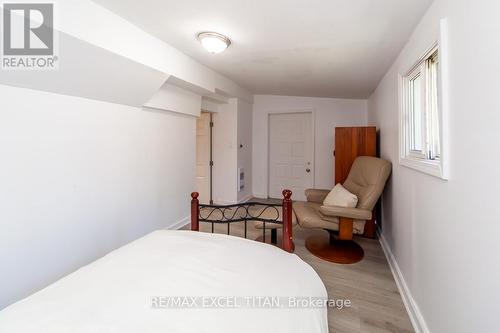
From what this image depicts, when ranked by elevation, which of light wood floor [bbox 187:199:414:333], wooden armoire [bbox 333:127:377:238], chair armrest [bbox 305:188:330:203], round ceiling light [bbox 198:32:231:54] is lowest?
light wood floor [bbox 187:199:414:333]

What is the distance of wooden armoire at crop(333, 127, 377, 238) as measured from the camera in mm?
3406

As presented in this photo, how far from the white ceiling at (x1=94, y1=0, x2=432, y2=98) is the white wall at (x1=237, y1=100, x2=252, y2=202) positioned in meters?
1.61

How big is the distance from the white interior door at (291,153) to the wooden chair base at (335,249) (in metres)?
2.14

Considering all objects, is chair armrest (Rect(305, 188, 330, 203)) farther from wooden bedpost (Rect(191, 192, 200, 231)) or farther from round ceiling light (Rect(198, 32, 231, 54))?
round ceiling light (Rect(198, 32, 231, 54))

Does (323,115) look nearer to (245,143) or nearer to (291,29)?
(245,143)

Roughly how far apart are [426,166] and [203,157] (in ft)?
12.8

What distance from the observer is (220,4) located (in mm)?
1740

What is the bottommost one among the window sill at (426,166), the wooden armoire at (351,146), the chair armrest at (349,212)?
the chair armrest at (349,212)

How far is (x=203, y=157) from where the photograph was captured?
491 cm

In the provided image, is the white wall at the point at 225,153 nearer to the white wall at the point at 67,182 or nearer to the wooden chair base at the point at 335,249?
the white wall at the point at 67,182

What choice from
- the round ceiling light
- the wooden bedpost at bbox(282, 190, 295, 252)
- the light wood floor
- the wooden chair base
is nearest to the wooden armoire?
the wooden chair base

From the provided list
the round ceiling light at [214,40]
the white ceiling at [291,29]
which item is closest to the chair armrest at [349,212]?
the white ceiling at [291,29]

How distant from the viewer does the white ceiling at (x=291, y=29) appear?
1.74m

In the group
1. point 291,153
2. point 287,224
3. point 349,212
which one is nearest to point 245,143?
point 291,153
